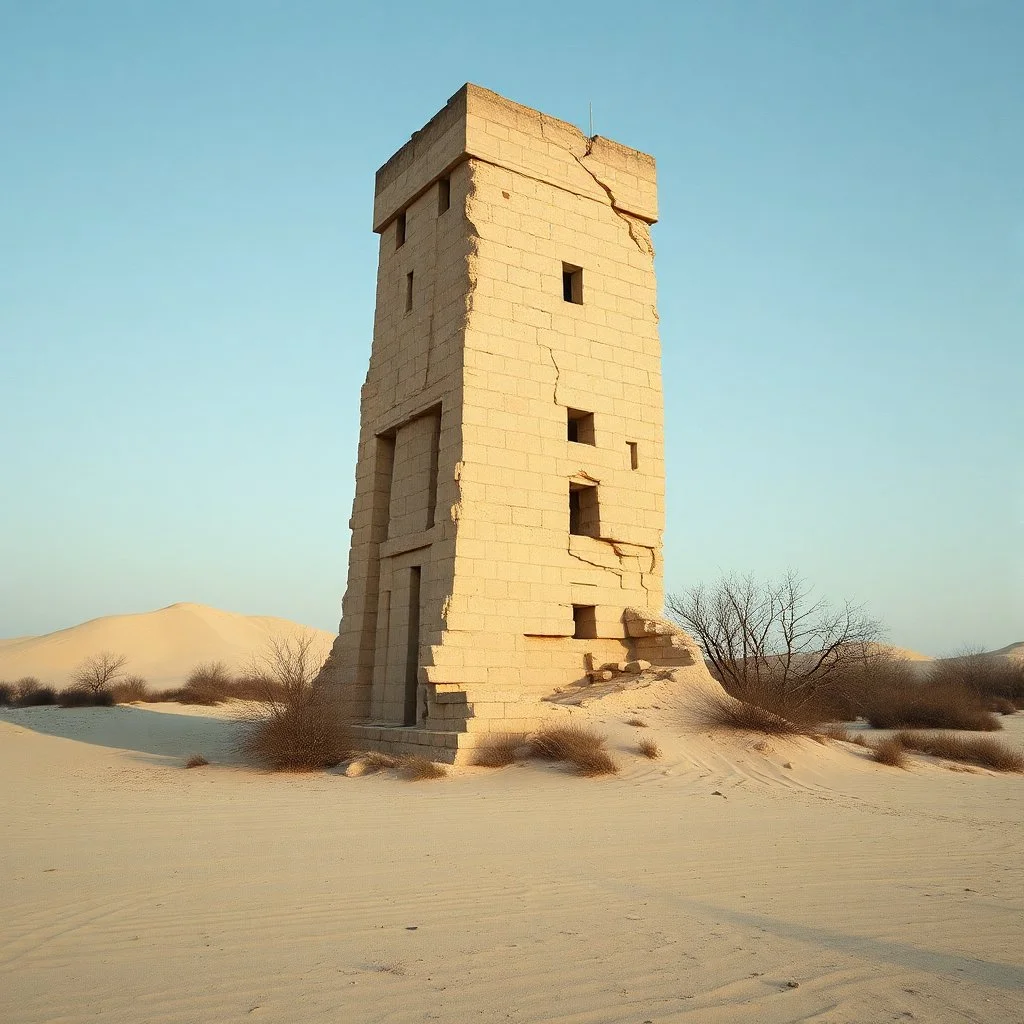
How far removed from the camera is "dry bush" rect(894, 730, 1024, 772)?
37.2 ft

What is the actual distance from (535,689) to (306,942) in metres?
9.18

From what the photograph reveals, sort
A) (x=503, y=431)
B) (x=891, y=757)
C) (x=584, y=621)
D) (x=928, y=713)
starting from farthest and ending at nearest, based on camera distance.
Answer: (x=928, y=713) < (x=584, y=621) < (x=503, y=431) < (x=891, y=757)

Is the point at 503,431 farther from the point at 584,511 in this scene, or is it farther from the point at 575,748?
the point at 575,748

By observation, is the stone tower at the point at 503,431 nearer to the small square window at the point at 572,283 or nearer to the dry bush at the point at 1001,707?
the small square window at the point at 572,283

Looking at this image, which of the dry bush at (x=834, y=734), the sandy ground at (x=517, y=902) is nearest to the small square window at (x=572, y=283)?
the dry bush at (x=834, y=734)

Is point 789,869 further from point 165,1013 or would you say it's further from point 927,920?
point 165,1013

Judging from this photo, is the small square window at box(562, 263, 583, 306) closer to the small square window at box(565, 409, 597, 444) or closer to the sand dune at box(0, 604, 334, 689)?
the small square window at box(565, 409, 597, 444)

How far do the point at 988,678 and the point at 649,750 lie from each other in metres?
23.1

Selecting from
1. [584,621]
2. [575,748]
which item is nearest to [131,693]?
[584,621]

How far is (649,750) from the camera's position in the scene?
1026cm

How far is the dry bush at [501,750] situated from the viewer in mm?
10438

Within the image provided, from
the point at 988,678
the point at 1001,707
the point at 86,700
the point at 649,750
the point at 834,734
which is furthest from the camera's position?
the point at 988,678

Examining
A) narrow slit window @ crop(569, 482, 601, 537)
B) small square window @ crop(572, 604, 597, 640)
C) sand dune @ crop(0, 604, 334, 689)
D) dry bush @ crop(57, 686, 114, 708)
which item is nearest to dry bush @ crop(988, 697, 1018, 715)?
small square window @ crop(572, 604, 597, 640)

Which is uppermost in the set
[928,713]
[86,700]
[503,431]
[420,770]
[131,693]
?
[503,431]
